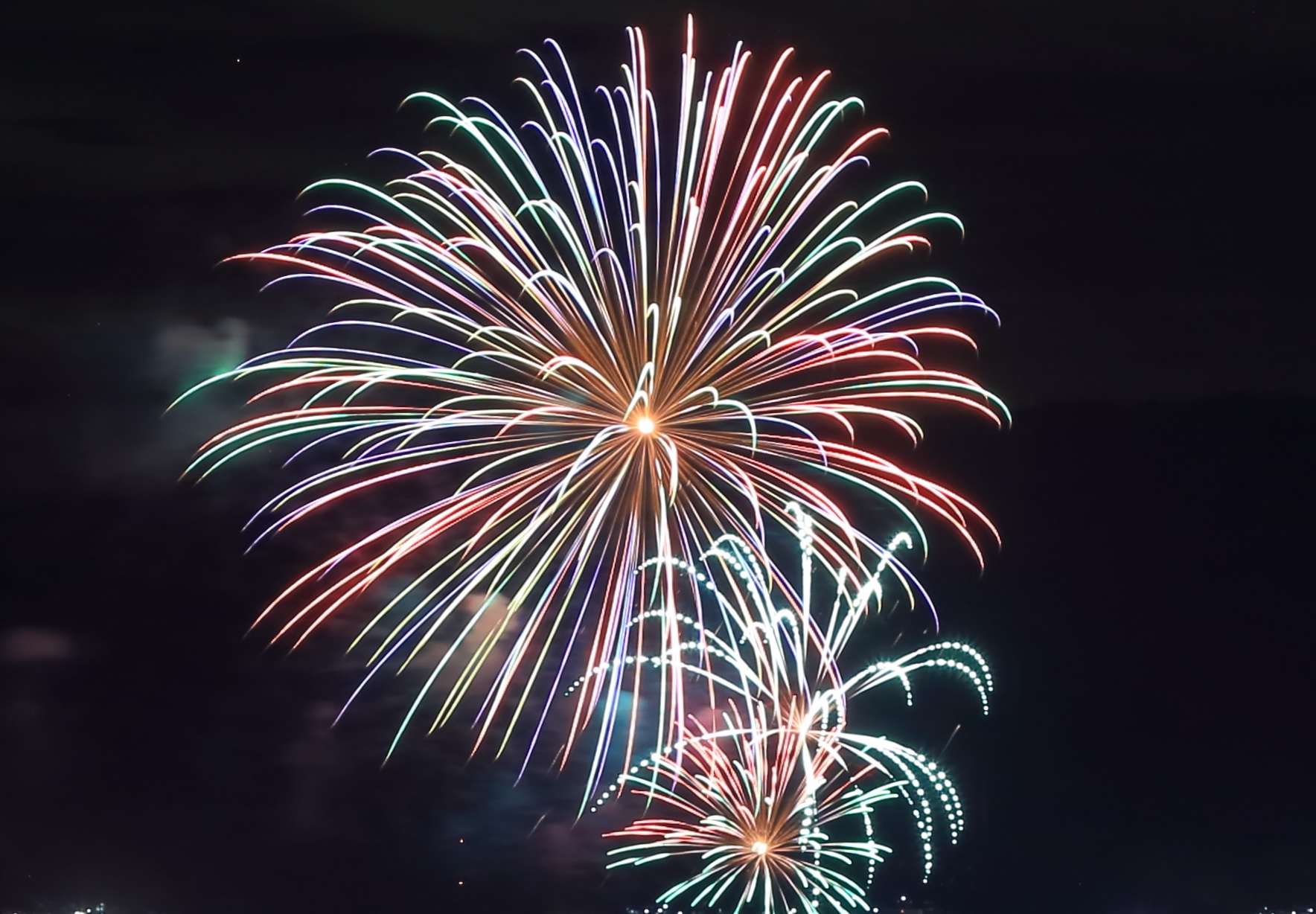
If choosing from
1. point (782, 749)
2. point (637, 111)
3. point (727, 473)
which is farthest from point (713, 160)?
point (782, 749)

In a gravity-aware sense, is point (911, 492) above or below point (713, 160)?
below

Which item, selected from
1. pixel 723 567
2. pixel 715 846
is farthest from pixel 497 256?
pixel 715 846

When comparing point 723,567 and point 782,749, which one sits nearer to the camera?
point 723,567

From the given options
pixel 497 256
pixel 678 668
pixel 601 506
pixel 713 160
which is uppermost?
pixel 713 160

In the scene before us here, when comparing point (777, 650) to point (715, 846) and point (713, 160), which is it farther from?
point (715, 846)

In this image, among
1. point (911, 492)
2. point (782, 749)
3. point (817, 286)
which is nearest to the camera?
point (911, 492)

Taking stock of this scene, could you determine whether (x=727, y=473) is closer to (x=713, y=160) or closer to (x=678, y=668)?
(x=678, y=668)

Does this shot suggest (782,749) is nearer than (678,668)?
No

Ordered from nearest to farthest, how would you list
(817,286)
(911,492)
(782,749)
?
(911,492) < (817,286) < (782,749)

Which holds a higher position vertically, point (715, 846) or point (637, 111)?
point (637, 111)
